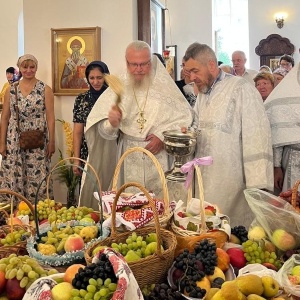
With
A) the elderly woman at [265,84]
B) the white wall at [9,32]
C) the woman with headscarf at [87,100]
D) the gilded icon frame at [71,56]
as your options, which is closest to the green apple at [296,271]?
the woman with headscarf at [87,100]

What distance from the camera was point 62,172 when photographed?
5688mm

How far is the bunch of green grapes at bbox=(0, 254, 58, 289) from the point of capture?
5.80 ft

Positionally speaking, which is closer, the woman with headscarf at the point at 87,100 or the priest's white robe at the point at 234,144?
the priest's white robe at the point at 234,144

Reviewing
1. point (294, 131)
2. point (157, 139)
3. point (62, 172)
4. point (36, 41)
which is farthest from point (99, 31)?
point (294, 131)

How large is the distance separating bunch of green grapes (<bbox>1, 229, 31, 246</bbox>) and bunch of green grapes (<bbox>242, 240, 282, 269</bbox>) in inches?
42.7

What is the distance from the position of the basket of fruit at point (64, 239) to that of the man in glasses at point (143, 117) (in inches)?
50.8

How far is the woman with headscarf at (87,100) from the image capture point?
190 inches

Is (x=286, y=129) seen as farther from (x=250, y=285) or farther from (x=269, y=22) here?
(x=269, y=22)

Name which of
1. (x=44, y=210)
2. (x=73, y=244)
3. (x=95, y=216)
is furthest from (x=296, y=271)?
(x=44, y=210)

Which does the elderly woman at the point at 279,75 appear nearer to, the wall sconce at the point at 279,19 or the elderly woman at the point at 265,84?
the elderly woman at the point at 265,84

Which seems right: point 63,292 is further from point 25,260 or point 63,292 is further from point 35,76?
point 35,76

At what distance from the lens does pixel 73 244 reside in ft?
7.00

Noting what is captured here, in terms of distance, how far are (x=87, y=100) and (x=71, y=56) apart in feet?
3.39

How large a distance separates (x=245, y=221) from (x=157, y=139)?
0.91 meters
